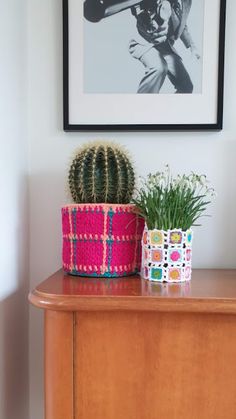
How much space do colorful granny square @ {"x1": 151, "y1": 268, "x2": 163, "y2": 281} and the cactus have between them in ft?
0.56

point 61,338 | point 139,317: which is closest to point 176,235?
point 139,317

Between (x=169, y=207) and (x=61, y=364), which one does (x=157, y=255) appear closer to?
(x=169, y=207)

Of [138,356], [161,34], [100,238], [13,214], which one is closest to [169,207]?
[100,238]

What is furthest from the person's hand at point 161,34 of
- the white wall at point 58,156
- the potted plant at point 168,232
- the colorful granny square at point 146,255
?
the colorful granny square at point 146,255

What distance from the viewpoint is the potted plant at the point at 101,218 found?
0.84 metres

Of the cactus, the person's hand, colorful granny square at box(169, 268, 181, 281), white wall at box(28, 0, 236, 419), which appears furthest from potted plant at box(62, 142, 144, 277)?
the person's hand

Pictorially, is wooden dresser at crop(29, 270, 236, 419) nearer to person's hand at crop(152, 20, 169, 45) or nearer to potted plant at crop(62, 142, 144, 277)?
potted plant at crop(62, 142, 144, 277)

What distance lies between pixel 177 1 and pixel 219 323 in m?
0.83

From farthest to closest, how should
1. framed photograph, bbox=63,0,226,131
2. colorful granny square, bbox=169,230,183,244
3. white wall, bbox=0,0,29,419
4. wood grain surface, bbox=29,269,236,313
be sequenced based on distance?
framed photograph, bbox=63,0,226,131
white wall, bbox=0,0,29,419
colorful granny square, bbox=169,230,183,244
wood grain surface, bbox=29,269,236,313

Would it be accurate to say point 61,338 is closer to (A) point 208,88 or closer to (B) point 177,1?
(A) point 208,88

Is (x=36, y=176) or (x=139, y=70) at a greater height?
(x=139, y=70)

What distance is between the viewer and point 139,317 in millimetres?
701

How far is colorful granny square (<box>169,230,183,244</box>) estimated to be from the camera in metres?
0.81

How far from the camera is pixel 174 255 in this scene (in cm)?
82
